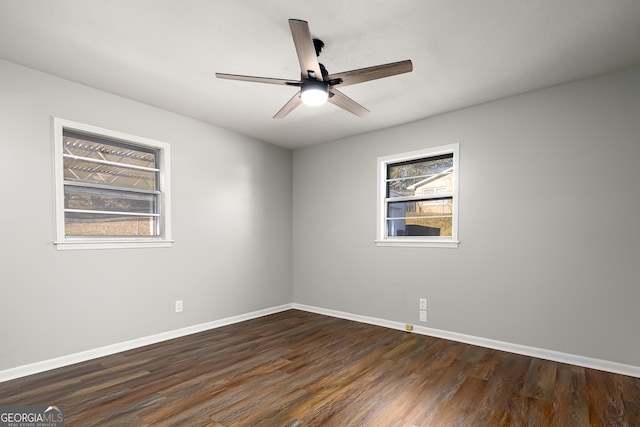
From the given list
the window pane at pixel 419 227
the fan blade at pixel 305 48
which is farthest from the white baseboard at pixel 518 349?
the fan blade at pixel 305 48

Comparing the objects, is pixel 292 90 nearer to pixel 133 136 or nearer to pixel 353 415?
pixel 133 136

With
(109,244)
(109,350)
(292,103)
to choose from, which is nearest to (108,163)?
(109,244)

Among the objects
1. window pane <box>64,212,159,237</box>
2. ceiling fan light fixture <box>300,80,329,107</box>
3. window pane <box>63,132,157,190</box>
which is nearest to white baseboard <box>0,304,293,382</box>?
window pane <box>64,212,159,237</box>

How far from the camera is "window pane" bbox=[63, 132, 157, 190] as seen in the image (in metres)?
2.99

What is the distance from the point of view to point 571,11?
1.99 meters

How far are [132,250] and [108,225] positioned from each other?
1.10 ft

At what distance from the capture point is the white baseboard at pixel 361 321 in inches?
103

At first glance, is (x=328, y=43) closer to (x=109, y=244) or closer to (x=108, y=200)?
(x=108, y=200)

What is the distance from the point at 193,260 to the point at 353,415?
258 cm

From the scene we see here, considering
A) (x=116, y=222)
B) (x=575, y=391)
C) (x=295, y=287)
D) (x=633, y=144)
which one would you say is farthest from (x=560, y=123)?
(x=116, y=222)

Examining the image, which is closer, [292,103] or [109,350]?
[292,103]

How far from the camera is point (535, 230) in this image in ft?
10.2

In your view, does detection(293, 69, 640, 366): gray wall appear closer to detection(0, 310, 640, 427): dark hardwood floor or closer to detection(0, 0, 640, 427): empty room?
detection(0, 0, 640, 427): empty room

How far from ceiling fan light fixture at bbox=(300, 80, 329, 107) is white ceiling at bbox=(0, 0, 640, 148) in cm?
36
